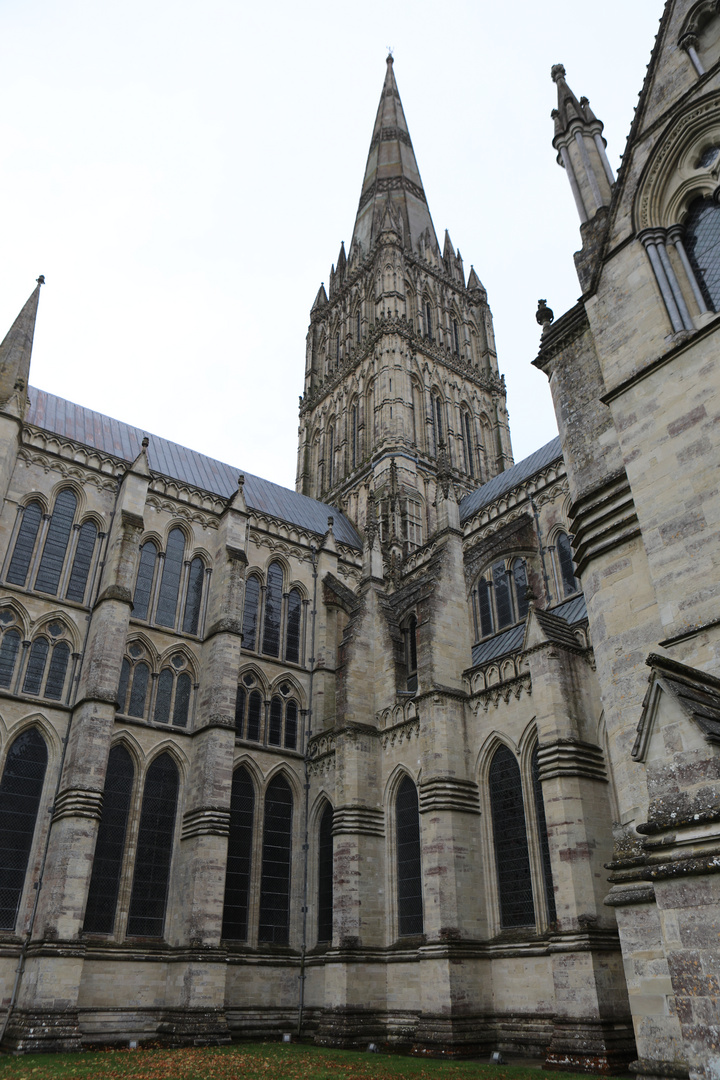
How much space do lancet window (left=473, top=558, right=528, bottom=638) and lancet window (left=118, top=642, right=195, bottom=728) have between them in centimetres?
965

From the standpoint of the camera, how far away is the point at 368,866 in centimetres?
1945

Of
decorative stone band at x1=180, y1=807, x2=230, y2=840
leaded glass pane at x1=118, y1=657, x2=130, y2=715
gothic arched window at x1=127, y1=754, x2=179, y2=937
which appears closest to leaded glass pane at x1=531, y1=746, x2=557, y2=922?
decorative stone band at x1=180, y1=807, x2=230, y2=840

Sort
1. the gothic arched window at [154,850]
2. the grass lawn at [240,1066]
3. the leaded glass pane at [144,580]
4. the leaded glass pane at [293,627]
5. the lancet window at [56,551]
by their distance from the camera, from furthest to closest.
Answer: the leaded glass pane at [293,627], the leaded glass pane at [144,580], the lancet window at [56,551], the gothic arched window at [154,850], the grass lawn at [240,1066]

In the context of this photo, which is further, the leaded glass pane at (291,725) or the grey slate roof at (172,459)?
the grey slate roof at (172,459)

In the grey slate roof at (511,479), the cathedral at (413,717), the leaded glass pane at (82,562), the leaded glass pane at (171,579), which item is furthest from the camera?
the grey slate roof at (511,479)

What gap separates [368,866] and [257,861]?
3905 millimetres

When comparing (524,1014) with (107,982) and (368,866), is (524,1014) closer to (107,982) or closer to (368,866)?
(368,866)

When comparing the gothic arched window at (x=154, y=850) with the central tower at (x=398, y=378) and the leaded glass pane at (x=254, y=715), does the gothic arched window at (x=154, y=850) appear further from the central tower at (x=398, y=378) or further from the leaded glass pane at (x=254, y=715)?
the central tower at (x=398, y=378)

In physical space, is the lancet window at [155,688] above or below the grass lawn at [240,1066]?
above

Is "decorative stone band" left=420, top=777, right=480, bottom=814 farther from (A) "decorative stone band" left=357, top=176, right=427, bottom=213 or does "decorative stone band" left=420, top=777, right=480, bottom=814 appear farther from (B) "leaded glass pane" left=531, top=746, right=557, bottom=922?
(A) "decorative stone band" left=357, top=176, right=427, bottom=213

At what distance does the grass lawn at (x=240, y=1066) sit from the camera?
1176cm

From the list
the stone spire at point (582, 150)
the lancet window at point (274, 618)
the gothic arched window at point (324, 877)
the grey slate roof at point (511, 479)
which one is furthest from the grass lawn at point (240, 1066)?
the grey slate roof at point (511, 479)

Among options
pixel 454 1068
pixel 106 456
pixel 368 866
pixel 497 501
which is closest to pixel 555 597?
pixel 497 501

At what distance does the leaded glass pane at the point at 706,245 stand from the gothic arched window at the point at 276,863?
19.0m
